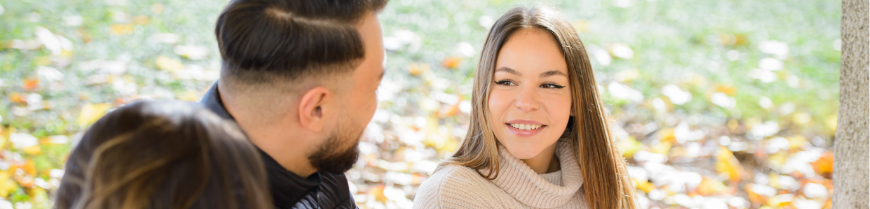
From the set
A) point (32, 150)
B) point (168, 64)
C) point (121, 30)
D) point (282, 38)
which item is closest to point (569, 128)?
point (282, 38)

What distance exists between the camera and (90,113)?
3492mm

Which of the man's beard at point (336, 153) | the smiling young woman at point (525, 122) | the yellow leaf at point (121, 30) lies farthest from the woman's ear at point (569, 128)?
the yellow leaf at point (121, 30)

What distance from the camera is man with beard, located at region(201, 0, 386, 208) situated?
150cm

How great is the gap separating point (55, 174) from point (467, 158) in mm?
1987

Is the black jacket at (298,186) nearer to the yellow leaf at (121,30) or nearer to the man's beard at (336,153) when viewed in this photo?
the man's beard at (336,153)

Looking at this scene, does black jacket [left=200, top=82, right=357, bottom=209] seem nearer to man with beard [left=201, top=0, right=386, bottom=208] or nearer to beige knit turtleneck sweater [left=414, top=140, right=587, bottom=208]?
man with beard [left=201, top=0, right=386, bottom=208]

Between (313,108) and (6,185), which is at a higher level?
(313,108)

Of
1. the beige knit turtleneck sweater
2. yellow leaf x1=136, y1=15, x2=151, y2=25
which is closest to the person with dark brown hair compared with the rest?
the beige knit turtleneck sweater

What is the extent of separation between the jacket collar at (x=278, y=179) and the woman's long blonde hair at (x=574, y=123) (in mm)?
545

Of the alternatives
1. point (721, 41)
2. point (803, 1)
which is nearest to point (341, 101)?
point (721, 41)

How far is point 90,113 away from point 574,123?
8.59 ft

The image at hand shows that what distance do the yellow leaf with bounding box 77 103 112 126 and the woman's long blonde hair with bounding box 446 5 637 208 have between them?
2.23 metres

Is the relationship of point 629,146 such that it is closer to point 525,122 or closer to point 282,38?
point 525,122

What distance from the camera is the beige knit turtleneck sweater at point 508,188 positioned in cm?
196
